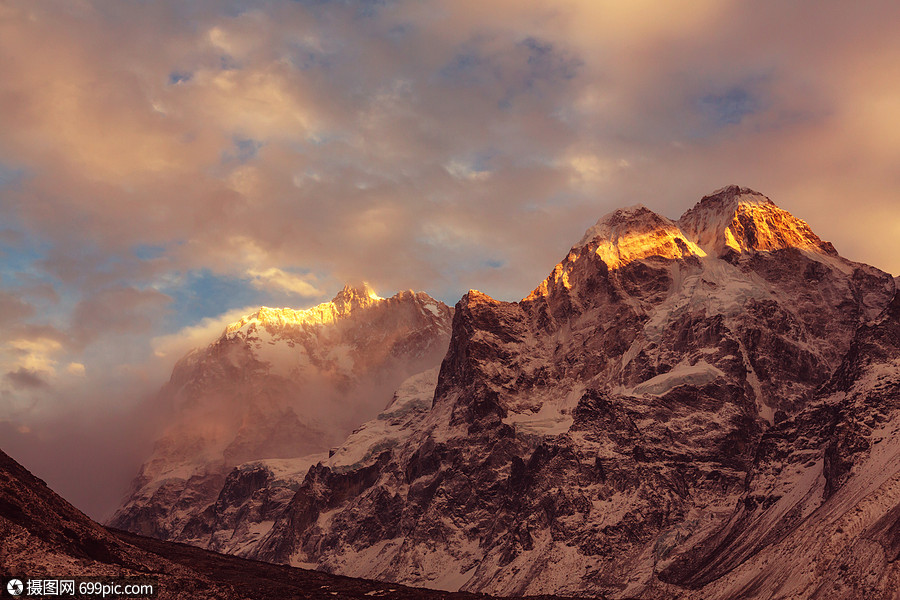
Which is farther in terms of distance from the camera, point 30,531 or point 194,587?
point 194,587

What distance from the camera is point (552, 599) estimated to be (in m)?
177

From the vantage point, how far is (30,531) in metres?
116

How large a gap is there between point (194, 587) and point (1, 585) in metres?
26.0

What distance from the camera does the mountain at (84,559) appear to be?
361ft

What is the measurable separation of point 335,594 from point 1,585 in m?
62.7

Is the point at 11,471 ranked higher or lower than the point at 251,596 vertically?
higher

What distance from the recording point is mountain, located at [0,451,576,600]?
110 m

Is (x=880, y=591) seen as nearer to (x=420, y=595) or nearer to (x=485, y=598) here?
(x=485, y=598)

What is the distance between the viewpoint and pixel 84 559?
118062mm

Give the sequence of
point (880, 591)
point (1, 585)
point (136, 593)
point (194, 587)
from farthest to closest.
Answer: point (880, 591) → point (194, 587) → point (136, 593) → point (1, 585)

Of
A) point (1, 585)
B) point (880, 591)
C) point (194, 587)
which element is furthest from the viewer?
point (880, 591)

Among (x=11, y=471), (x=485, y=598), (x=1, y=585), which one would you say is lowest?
(x=485, y=598)

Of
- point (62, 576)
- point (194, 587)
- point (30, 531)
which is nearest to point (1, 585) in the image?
point (62, 576)

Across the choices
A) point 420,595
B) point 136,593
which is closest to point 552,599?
point 420,595
